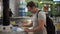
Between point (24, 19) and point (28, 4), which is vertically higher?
point (28, 4)

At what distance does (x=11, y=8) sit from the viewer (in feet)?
8.45

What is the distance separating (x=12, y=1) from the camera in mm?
2584

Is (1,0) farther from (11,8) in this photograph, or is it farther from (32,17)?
(32,17)

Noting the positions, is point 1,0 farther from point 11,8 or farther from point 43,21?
point 43,21

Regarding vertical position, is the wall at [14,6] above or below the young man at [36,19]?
above

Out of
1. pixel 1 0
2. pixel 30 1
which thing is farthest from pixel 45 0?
pixel 1 0

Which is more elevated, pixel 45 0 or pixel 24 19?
pixel 45 0

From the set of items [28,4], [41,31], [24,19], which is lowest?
[41,31]

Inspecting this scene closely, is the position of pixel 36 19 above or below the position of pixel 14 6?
below

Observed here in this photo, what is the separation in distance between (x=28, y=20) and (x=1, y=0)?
1.48ft

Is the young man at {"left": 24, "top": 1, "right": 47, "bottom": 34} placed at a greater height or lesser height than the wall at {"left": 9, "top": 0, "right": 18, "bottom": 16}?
lesser

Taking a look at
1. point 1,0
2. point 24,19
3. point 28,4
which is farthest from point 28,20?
point 1,0

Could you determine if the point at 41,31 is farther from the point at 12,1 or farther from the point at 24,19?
the point at 12,1

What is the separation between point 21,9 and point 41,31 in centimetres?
40
